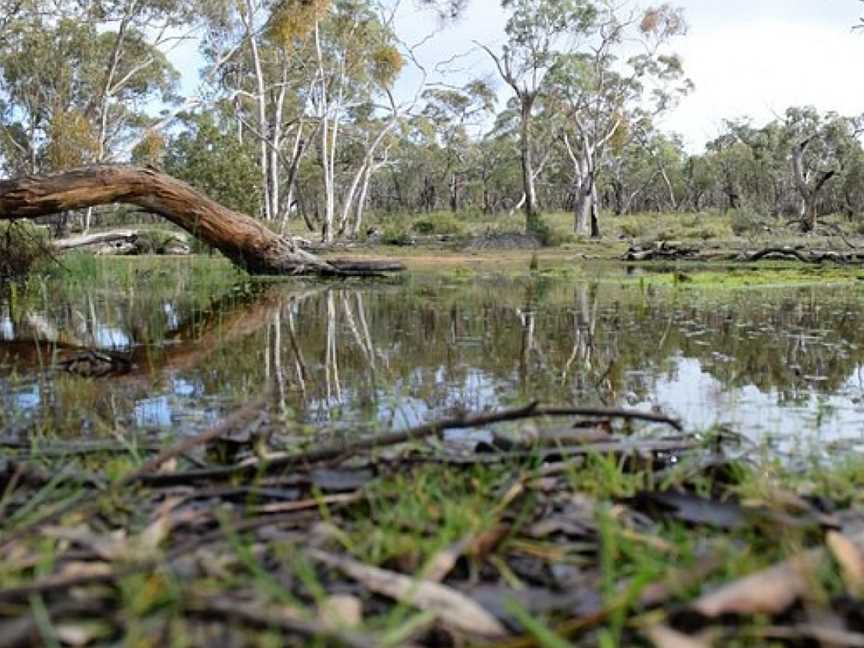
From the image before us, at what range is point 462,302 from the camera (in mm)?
8109

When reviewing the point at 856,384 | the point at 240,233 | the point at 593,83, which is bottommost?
the point at 856,384

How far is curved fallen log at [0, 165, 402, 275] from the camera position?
7.34 meters

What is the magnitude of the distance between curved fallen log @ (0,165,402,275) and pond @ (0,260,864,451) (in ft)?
3.07

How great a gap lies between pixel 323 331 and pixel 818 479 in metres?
3.94

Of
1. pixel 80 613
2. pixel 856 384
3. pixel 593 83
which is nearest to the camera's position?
pixel 80 613

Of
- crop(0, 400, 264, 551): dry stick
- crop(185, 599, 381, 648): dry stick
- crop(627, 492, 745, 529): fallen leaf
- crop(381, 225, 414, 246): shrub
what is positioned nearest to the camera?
crop(185, 599, 381, 648): dry stick

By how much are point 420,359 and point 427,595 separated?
10.5 ft

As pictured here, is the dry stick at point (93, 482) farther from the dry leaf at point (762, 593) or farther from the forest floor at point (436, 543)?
the dry leaf at point (762, 593)

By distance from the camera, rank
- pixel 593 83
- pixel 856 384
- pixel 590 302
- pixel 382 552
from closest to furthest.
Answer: pixel 382 552
pixel 856 384
pixel 590 302
pixel 593 83

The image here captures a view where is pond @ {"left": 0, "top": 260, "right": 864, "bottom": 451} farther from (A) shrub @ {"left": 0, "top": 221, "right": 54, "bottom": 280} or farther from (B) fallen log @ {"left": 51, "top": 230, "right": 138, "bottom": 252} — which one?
(B) fallen log @ {"left": 51, "top": 230, "right": 138, "bottom": 252}

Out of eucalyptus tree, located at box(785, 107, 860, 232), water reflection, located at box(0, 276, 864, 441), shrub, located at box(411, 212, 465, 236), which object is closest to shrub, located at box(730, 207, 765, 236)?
eucalyptus tree, located at box(785, 107, 860, 232)

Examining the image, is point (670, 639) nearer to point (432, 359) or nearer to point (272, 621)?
point (272, 621)

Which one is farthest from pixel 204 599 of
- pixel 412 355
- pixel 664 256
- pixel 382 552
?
pixel 664 256

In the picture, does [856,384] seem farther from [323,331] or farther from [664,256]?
[664,256]
